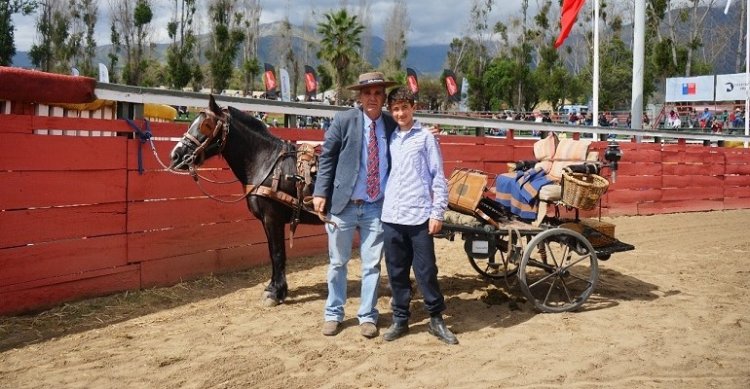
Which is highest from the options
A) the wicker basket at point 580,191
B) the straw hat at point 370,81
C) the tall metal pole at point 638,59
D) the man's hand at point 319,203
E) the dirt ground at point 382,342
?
the tall metal pole at point 638,59

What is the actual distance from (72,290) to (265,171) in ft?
6.29

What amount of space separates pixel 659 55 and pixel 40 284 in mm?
47200

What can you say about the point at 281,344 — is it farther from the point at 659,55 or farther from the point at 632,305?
the point at 659,55

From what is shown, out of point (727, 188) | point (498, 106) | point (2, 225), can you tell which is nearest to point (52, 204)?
point (2, 225)

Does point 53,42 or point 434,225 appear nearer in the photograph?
point 434,225

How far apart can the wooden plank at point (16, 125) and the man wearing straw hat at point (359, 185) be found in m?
2.41

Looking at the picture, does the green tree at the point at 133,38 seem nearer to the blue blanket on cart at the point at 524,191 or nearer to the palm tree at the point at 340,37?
the palm tree at the point at 340,37

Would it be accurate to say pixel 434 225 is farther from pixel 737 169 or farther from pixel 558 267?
pixel 737 169

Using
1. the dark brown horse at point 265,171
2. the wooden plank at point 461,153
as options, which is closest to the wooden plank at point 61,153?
the dark brown horse at point 265,171

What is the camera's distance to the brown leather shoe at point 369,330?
15.2 feet

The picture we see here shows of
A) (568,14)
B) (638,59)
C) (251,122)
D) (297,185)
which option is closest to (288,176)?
(297,185)

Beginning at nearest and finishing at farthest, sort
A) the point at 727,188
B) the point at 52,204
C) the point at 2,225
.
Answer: the point at 2,225
the point at 52,204
the point at 727,188

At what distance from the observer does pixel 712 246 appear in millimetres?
8703

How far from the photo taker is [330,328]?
4.72m
